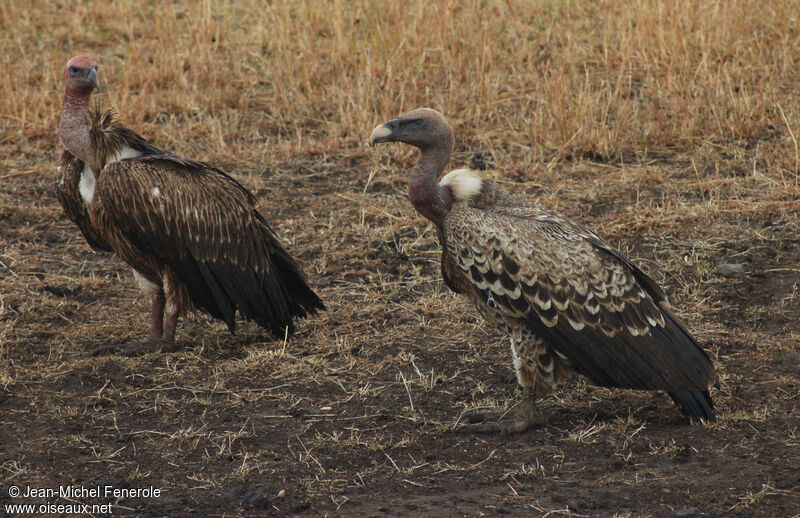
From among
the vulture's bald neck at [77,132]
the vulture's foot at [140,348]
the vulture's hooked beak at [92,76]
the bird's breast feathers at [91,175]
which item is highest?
the vulture's hooked beak at [92,76]

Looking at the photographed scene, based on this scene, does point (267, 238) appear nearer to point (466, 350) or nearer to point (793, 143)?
point (466, 350)

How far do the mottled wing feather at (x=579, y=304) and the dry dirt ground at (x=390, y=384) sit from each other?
0.32 m

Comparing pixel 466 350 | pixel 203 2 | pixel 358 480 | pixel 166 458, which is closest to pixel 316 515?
pixel 358 480

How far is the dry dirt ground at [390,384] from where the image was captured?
421cm

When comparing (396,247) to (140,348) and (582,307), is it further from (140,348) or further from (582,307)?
(582,307)

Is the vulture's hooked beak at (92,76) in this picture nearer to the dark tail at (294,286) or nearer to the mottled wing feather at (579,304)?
the dark tail at (294,286)

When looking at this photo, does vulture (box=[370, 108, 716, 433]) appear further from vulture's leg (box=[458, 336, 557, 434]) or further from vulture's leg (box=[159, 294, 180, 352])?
vulture's leg (box=[159, 294, 180, 352])

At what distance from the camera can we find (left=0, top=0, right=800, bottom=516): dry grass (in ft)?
14.4

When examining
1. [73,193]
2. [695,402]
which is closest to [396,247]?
[73,193]

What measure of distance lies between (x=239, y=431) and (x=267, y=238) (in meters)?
1.45

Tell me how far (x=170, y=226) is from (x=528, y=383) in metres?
2.18

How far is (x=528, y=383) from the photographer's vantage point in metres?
4.73

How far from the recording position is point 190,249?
5617 millimetres

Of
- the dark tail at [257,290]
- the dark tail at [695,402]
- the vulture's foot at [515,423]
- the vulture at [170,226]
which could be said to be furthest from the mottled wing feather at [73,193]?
the dark tail at [695,402]
